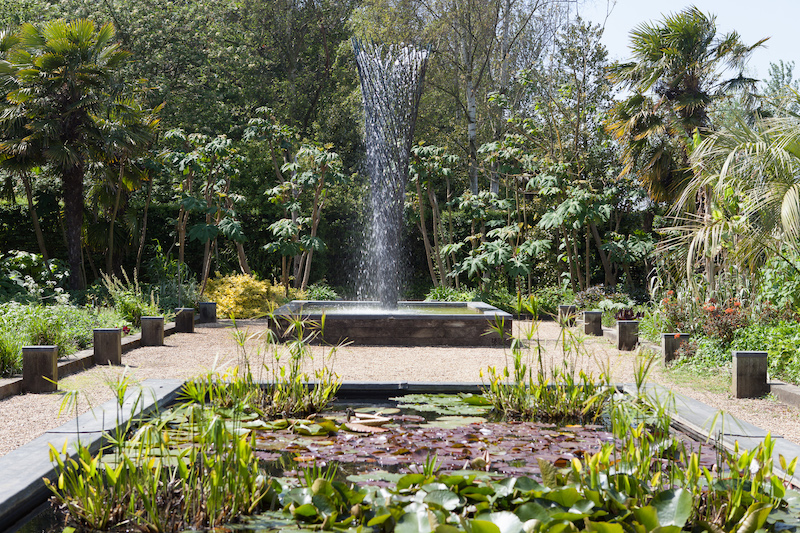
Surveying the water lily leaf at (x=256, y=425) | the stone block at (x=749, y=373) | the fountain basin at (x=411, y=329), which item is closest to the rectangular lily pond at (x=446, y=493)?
the water lily leaf at (x=256, y=425)

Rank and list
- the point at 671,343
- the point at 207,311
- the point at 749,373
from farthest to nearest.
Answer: the point at 207,311
the point at 671,343
the point at 749,373

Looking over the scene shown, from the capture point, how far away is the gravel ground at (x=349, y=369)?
4.31m

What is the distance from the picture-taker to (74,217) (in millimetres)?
11438

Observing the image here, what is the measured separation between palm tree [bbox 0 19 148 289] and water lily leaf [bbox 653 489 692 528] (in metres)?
10.4

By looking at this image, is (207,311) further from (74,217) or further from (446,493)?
(446,493)

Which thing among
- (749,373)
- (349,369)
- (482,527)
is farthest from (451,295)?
(482,527)

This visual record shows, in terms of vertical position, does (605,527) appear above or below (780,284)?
below

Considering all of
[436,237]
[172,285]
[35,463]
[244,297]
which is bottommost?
[35,463]

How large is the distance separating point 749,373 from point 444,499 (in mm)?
3728

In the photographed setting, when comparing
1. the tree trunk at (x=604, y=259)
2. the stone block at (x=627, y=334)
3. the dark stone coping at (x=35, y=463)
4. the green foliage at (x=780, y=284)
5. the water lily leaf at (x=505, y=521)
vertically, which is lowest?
the dark stone coping at (x=35, y=463)

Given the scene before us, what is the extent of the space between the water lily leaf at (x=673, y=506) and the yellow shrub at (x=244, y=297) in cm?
996

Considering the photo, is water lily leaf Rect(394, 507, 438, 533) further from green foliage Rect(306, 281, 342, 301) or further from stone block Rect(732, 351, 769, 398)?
green foliage Rect(306, 281, 342, 301)

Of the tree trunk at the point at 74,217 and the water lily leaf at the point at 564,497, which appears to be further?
the tree trunk at the point at 74,217

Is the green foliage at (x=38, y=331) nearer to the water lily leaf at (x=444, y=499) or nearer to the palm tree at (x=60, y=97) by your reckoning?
the palm tree at (x=60, y=97)
